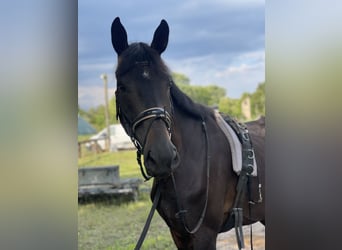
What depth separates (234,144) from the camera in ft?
4.55

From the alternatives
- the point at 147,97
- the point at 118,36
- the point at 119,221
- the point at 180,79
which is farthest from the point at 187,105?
the point at 119,221

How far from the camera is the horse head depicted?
43.7 inches

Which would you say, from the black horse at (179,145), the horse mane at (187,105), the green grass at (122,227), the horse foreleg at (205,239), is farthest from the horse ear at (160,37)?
the horse foreleg at (205,239)

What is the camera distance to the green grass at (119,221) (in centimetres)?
126

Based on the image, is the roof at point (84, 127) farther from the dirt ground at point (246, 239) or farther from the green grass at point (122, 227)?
the dirt ground at point (246, 239)

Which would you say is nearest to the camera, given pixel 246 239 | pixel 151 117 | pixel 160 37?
pixel 151 117

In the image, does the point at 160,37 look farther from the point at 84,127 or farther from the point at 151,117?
the point at 84,127

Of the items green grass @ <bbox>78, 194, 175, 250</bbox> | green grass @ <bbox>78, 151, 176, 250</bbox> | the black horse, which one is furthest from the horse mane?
green grass @ <bbox>78, 194, 175, 250</bbox>

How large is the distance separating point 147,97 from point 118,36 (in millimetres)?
235

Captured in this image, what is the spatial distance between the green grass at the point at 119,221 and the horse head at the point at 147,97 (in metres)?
0.11

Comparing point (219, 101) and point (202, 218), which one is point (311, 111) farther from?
point (202, 218)

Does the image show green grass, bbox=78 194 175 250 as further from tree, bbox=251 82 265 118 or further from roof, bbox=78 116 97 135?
tree, bbox=251 82 265 118

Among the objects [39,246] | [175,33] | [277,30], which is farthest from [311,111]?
[39,246]

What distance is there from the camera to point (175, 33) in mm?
1251
